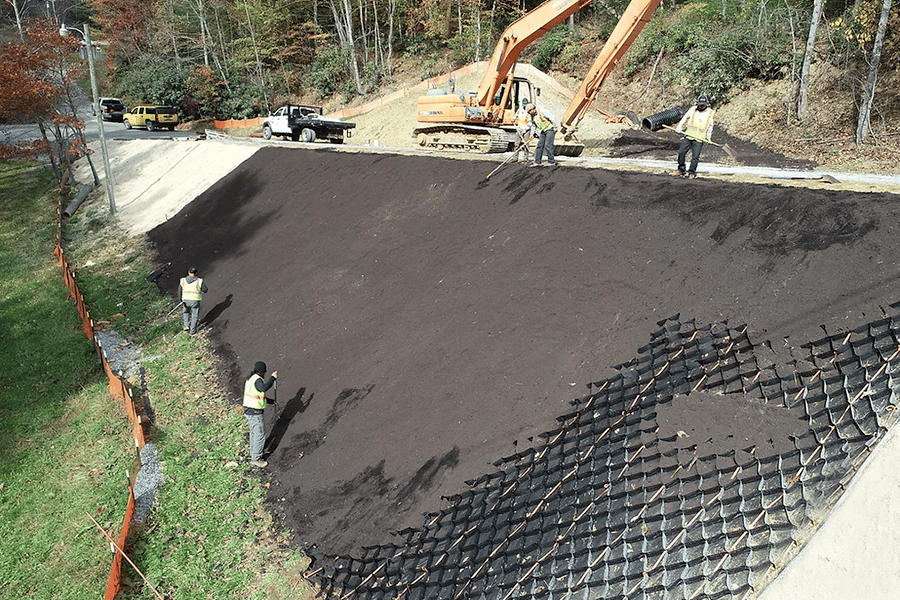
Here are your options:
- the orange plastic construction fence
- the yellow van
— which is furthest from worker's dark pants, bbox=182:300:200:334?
the yellow van

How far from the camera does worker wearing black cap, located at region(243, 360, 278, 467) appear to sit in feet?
28.0

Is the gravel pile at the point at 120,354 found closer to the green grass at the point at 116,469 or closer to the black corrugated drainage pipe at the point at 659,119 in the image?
the green grass at the point at 116,469

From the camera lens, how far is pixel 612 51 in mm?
15758

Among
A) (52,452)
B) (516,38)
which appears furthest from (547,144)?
(52,452)

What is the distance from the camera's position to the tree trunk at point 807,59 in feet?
58.3

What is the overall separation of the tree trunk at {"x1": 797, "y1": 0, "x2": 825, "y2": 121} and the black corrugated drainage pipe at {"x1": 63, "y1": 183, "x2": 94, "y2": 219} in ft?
86.2

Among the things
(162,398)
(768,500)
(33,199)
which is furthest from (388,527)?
(33,199)

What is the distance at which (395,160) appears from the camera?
1588 centimetres

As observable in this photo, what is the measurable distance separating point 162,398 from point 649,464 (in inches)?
351

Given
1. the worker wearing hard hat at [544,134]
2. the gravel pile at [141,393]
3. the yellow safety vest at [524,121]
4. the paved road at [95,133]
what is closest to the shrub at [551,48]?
the paved road at [95,133]

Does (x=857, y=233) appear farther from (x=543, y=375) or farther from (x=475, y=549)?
(x=475, y=549)

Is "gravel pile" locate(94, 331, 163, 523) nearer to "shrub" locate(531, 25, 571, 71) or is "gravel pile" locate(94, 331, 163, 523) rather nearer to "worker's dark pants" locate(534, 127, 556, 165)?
"worker's dark pants" locate(534, 127, 556, 165)

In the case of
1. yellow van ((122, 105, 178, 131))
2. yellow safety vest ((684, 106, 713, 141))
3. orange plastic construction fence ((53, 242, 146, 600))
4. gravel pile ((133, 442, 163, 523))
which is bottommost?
gravel pile ((133, 442, 163, 523))

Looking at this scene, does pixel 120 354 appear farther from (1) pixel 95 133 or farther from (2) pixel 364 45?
(2) pixel 364 45
